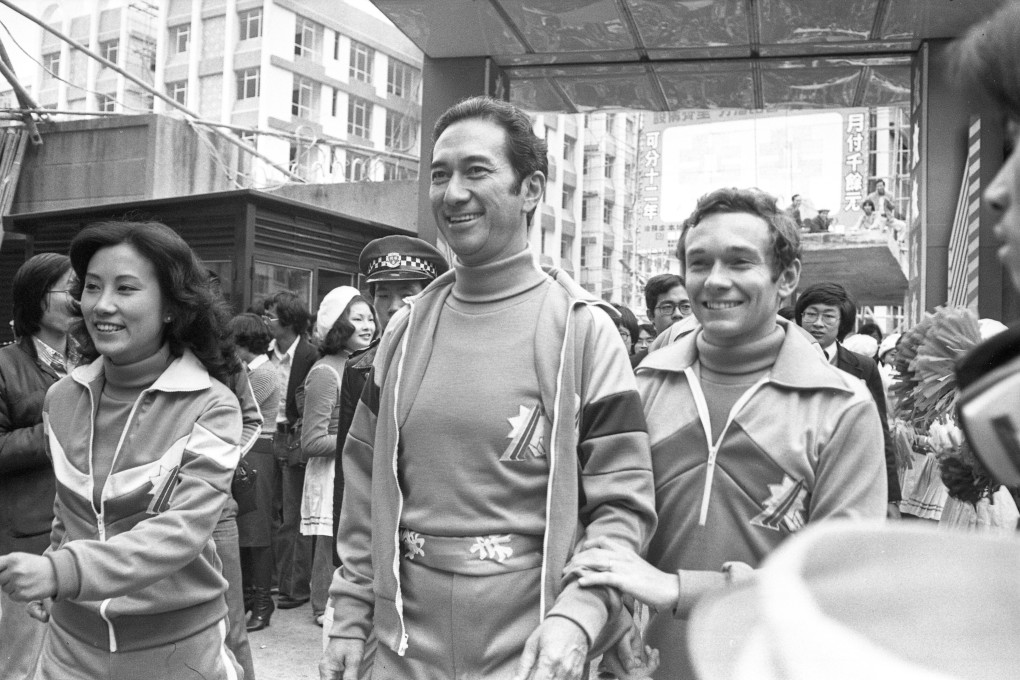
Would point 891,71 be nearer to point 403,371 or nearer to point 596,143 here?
point 403,371

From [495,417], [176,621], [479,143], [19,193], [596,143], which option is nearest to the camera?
[495,417]

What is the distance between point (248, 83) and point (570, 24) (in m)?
55.3

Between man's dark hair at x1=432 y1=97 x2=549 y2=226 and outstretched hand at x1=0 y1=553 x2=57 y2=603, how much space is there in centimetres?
130

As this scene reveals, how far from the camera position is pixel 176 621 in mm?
2598

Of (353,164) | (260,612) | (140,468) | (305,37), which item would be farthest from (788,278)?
(305,37)

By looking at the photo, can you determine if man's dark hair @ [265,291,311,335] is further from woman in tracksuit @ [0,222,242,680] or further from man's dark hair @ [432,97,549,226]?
man's dark hair @ [432,97,549,226]

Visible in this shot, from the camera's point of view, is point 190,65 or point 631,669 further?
point 190,65

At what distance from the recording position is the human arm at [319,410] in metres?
5.79

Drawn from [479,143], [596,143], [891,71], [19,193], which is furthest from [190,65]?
[479,143]

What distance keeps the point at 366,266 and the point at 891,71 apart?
4.41m

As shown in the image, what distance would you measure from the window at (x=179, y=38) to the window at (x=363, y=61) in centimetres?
1066

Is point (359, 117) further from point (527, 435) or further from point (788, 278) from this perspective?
point (527, 435)

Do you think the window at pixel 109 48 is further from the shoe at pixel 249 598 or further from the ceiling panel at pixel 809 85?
the shoe at pixel 249 598

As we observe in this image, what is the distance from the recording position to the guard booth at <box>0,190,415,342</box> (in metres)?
9.72
